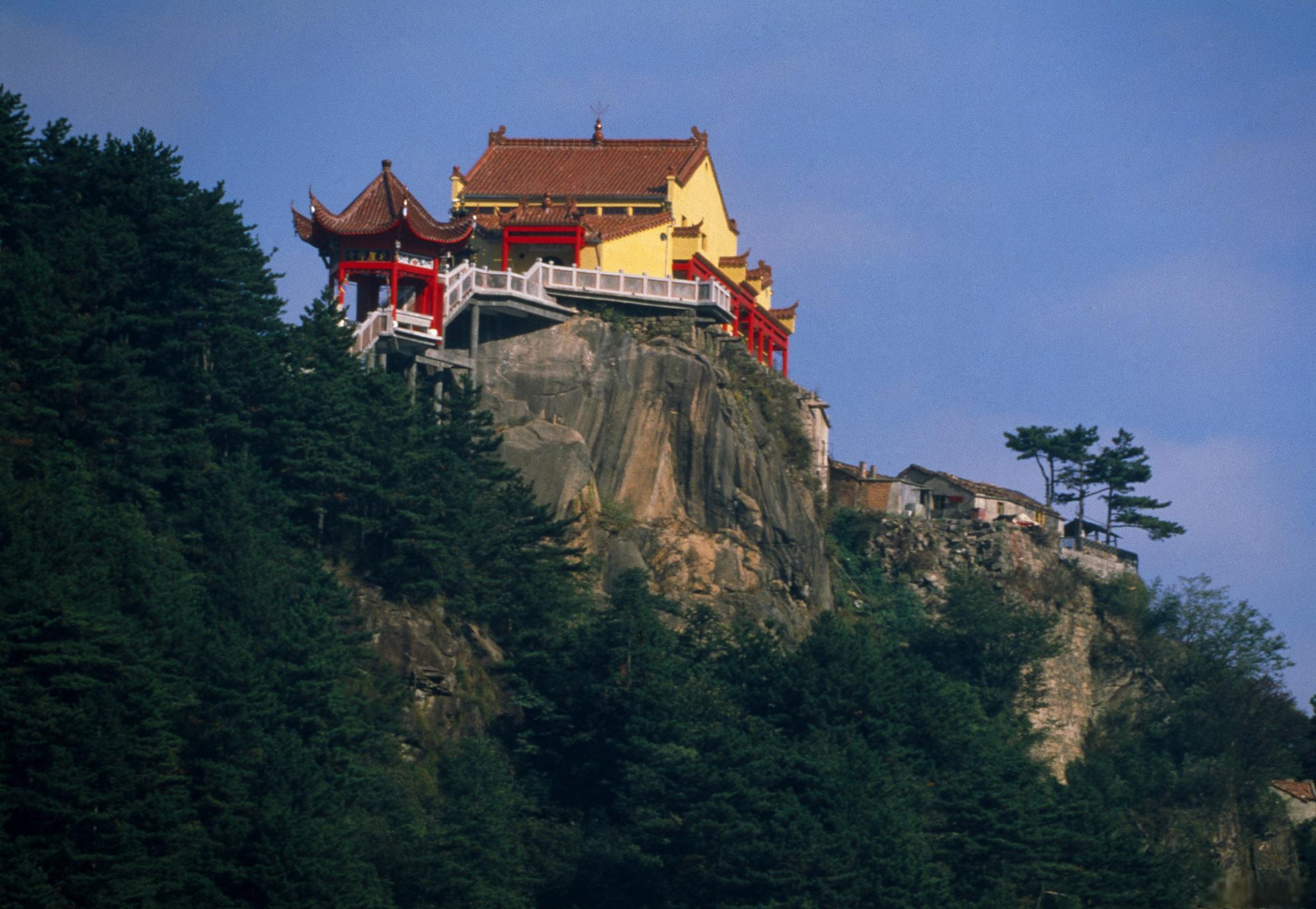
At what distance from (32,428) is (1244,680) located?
48536 mm

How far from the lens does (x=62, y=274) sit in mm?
51719

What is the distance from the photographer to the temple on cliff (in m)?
62.5

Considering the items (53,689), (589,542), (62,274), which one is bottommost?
(53,689)

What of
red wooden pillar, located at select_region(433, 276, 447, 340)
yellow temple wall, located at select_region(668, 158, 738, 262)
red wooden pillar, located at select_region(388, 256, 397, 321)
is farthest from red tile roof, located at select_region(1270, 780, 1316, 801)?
red wooden pillar, located at select_region(388, 256, 397, 321)

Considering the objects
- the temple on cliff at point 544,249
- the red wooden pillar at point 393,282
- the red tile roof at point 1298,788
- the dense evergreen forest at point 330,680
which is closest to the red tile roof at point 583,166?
the temple on cliff at point 544,249

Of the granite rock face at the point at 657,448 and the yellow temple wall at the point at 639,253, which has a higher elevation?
the yellow temple wall at the point at 639,253

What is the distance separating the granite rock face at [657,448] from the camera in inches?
2489

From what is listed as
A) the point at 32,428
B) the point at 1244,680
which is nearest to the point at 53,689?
the point at 32,428

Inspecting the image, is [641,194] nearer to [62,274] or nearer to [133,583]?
[62,274]

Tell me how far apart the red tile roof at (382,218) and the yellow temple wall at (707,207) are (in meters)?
10.6

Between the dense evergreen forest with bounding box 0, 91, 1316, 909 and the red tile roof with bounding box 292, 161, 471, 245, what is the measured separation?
528 centimetres

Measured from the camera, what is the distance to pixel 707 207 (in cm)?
7562

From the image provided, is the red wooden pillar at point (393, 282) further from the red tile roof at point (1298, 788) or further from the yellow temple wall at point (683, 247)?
the red tile roof at point (1298, 788)

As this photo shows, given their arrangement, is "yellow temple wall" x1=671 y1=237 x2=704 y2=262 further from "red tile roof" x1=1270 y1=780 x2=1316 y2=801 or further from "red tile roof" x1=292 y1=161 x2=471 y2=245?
"red tile roof" x1=1270 y1=780 x2=1316 y2=801
